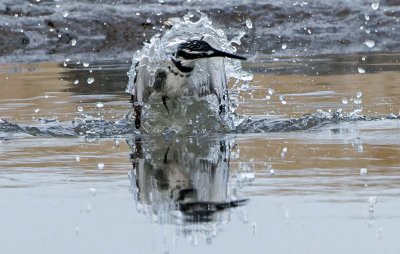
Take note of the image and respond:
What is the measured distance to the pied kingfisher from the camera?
936cm

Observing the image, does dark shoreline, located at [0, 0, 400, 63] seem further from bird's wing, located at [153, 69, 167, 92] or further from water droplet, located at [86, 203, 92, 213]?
water droplet, located at [86, 203, 92, 213]

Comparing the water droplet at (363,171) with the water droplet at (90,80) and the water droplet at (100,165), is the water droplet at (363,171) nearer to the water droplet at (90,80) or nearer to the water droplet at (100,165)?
the water droplet at (100,165)

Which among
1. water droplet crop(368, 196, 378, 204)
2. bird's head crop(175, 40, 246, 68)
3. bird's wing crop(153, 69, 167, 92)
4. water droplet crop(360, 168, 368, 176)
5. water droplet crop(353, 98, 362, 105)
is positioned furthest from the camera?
water droplet crop(353, 98, 362, 105)

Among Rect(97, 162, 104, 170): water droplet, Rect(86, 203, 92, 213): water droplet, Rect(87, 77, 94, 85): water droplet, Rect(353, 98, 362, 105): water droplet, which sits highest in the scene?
Rect(353, 98, 362, 105): water droplet

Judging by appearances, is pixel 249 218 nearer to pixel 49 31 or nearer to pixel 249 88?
pixel 249 88

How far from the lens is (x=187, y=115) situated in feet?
31.7

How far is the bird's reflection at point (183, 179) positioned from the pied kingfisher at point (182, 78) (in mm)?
627

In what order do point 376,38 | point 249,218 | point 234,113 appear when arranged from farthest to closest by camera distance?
point 376,38
point 234,113
point 249,218

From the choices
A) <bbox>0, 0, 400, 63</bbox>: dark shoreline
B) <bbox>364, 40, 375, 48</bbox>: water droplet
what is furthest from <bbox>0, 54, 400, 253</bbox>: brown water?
<bbox>0, 0, 400, 63</bbox>: dark shoreline

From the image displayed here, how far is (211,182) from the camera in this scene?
6.89 metres

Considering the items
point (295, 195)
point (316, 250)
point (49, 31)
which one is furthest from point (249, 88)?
point (49, 31)

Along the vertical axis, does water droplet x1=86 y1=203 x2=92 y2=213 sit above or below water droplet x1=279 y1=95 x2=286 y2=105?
below

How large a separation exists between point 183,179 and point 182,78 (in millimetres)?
2646

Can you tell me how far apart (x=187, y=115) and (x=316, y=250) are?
4.41 m
